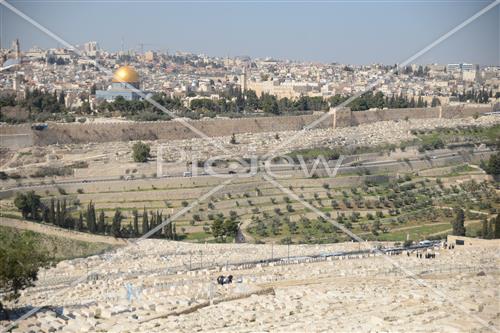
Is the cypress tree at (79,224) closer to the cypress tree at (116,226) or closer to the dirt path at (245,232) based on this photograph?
the cypress tree at (116,226)

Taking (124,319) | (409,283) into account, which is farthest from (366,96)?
(124,319)

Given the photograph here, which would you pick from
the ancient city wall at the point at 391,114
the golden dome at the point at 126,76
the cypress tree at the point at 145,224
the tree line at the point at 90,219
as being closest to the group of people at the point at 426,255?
the tree line at the point at 90,219

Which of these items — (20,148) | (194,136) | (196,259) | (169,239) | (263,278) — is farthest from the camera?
(194,136)

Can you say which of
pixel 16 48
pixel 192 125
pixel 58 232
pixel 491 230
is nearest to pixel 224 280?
pixel 58 232

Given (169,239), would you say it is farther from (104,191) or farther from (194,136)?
(194,136)

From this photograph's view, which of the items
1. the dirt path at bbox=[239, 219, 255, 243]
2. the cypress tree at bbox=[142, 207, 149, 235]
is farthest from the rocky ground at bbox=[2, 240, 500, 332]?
the dirt path at bbox=[239, 219, 255, 243]
